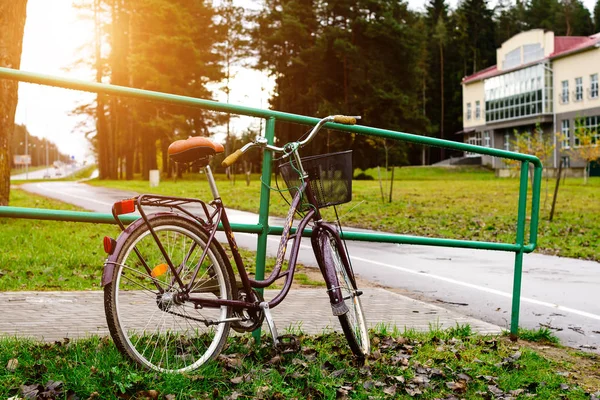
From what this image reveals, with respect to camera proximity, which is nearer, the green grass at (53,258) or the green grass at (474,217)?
the green grass at (53,258)

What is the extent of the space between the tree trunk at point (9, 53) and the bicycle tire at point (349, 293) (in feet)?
32.4

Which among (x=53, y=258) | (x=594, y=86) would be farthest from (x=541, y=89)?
(x=53, y=258)

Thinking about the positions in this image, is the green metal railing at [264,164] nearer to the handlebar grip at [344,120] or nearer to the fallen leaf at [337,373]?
the handlebar grip at [344,120]

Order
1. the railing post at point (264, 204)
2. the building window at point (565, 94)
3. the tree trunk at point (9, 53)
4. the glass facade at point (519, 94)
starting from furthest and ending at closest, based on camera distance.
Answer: the glass facade at point (519, 94) → the building window at point (565, 94) → the tree trunk at point (9, 53) → the railing post at point (264, 204)

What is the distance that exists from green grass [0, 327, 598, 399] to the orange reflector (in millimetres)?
436

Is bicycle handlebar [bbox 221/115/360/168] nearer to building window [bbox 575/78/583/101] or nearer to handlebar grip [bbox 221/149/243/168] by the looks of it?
handlebar grip [bbox 221/149/243/168]

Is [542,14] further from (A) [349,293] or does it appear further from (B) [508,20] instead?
(A) [349,293]

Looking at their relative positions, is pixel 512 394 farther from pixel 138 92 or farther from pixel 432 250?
pixel 432 250

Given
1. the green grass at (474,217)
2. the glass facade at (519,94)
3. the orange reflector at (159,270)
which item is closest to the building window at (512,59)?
the glass facade at (519,94)

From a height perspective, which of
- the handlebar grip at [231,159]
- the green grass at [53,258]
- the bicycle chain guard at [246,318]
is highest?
the handlebar grip at [231,159]

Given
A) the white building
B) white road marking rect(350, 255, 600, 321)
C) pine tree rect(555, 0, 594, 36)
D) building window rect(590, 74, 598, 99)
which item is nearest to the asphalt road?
white road marking rect(350, 255, 600, 321)

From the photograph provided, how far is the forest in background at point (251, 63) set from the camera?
159 feet

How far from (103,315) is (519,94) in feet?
209

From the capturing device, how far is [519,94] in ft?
214
